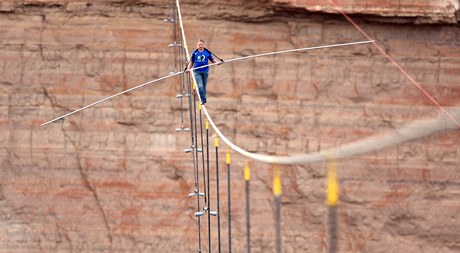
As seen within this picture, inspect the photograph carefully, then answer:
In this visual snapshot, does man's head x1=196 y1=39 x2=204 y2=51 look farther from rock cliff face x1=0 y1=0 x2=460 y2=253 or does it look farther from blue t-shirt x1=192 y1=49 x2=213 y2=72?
rock cliff face x1=0 y1=0 x2=460 y2=253

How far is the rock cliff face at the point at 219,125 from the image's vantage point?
11.4 metres

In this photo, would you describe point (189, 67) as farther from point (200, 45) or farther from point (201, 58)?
point (200, 45)

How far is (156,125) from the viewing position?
452 inches

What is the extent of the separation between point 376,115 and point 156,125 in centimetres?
207

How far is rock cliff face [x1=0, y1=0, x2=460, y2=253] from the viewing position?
11.4m

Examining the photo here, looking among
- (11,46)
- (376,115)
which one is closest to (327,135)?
(376,115)

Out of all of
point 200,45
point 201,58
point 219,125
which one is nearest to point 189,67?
point 201,58

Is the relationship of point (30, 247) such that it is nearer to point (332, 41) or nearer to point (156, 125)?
point (156, 125)

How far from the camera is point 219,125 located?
11398 millimetres

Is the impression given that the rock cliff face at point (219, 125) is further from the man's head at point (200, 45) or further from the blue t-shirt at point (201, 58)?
the man's head at point (200, 45)

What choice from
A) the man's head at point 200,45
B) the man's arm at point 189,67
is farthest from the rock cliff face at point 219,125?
the man's head at point 200,45

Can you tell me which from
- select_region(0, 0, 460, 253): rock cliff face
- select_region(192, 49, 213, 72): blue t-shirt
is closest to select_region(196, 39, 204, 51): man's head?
select_region(192, 49, 213, 72): blue t-shirt

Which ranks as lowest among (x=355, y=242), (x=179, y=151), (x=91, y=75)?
(x=355, y=242)

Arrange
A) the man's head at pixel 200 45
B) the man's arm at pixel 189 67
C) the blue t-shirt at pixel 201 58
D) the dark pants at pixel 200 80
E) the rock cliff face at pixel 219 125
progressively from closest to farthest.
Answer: the man's head at pixel 200 45, the man's arm at pixel 189 67, the blue t-shirt at pixel 201 58, the dark pants at pixel 200 80, the rock cliff face at pixel 219 125
